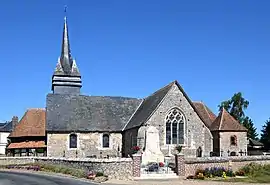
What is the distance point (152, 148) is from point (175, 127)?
3989 millimetres

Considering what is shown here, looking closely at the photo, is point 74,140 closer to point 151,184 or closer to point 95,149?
point 95,149

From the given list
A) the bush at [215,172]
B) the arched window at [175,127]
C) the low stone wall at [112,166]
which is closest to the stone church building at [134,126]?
the arched window at [175,127]

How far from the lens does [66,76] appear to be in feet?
174

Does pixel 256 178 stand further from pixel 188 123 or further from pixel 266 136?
pixel 266 136

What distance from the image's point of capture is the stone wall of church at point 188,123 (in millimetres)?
36991

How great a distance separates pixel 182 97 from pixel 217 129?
5.24 m

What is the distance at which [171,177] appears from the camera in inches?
1040

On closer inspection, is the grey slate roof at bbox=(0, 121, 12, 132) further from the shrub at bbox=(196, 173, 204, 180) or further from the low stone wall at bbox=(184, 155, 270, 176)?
the shrub at bbox=(196, 173, 204, 180)

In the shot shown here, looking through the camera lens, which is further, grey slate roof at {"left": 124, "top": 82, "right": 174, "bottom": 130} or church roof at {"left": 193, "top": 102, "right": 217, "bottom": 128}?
church roof at {"left": 193, "top": 102, "right": 217, "bottom": 128}

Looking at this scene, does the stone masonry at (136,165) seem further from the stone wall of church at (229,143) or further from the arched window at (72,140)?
the stone wall of church at (229,143)

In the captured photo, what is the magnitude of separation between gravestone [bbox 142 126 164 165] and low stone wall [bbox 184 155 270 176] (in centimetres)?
688

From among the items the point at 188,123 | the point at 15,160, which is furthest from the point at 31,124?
the point at 188,123

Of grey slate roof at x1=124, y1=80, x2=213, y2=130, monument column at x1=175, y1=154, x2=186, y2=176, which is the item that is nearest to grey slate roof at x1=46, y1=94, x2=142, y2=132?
grey slate roof at x1=124, y1=80, x2=213, y2=130

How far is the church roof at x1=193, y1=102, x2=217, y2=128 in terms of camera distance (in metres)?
43.1
